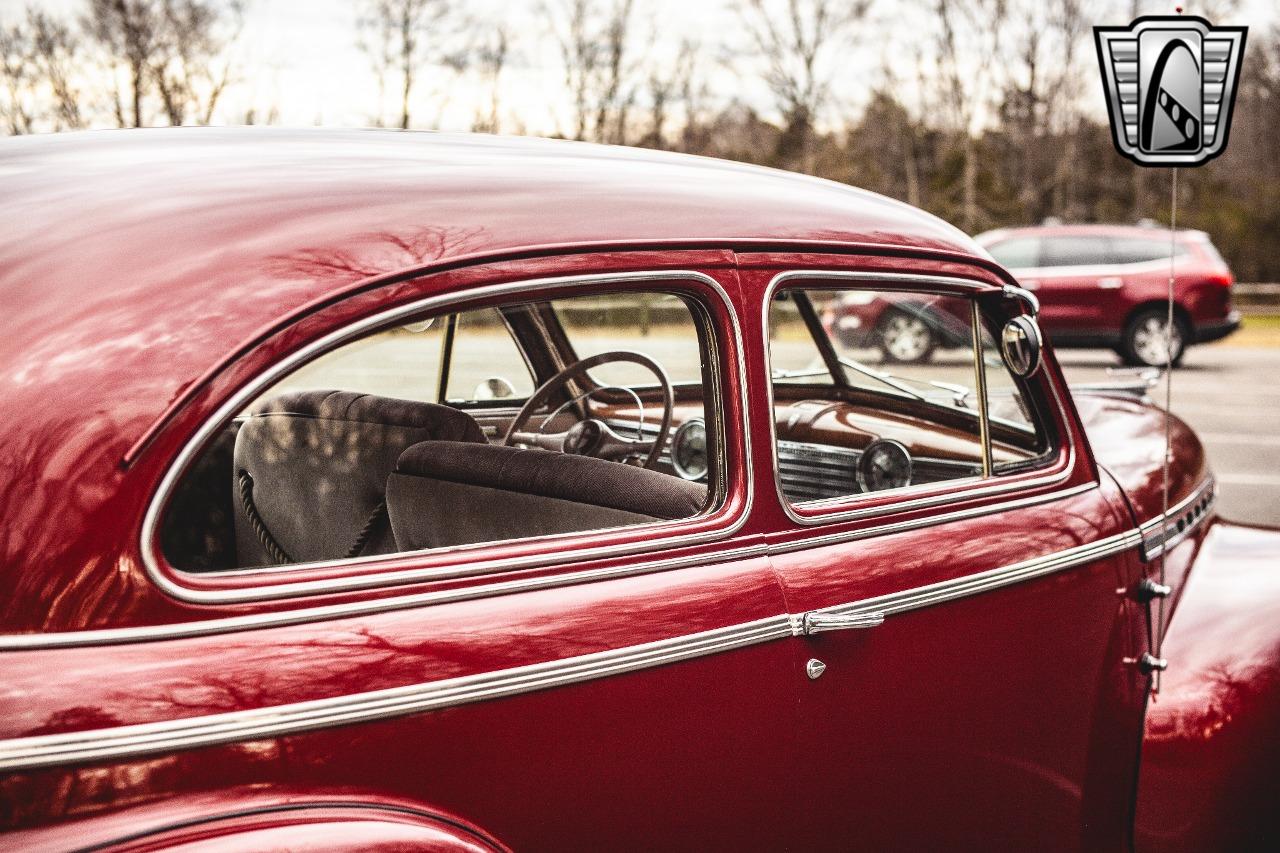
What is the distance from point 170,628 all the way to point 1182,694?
2013 mm

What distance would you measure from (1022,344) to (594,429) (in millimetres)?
948

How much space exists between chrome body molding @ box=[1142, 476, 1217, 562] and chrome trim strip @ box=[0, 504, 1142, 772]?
2.47 feet

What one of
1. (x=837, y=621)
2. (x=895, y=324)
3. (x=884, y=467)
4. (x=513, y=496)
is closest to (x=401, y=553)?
(x=513, y=496)

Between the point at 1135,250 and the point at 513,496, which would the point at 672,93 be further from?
the point at 513,496

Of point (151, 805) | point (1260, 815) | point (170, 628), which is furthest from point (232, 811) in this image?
point (1260, 815)

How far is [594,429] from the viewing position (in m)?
2.75

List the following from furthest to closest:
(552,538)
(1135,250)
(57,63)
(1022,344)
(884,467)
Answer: (1135,250) → (57,63) → (884,467) → (1022,344) → (552,538)

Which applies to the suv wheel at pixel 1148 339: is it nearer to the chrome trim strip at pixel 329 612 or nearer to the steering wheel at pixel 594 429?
the steering wheel at pixel 594 429

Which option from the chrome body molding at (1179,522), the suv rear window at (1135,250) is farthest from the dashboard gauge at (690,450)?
the suv rear window at (1135,250)

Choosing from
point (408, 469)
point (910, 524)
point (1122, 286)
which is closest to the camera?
point (408, 469)

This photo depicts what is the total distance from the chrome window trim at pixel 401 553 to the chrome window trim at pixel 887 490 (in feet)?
0.21

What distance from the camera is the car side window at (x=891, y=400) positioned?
2.47 metres

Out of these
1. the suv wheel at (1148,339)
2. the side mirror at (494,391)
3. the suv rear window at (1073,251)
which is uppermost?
the suv rear window at (1073,251)

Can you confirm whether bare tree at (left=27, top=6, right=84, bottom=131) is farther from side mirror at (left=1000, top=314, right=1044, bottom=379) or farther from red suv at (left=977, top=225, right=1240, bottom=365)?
side mirror at (left=1000, top=314, right=1044, bottom=379)
